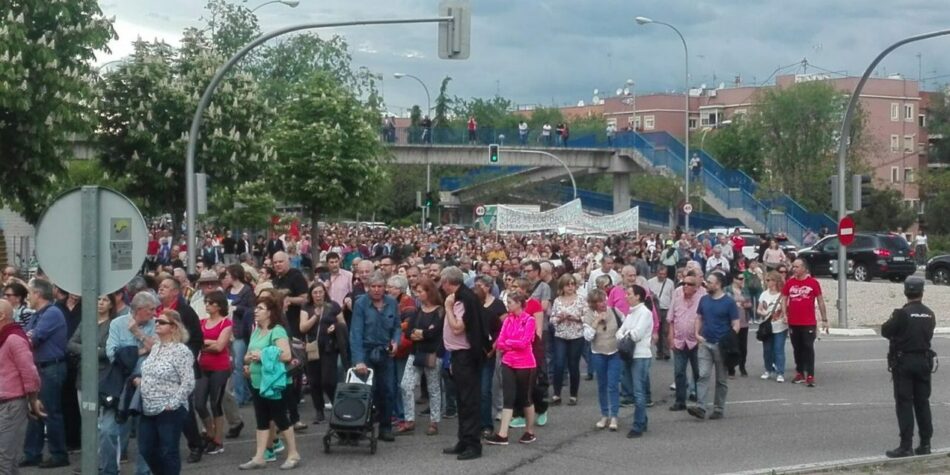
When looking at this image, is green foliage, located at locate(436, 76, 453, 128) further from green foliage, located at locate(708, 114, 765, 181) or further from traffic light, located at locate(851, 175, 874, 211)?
traffic light, located at locate(851, 175, 874, 211)

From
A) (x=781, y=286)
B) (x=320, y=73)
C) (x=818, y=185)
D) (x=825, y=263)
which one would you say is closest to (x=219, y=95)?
(x=320, y=73)

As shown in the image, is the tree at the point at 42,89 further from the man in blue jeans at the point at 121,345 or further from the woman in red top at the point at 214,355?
the man in blue jeans at the point at 121,345

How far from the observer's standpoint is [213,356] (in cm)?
1231

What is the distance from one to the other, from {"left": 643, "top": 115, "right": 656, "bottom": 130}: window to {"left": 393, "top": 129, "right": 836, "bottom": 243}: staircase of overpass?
219 feet

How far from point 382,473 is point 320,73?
88.0ft

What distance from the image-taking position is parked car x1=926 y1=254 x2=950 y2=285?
146 ft

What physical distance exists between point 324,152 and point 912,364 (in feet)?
77.4

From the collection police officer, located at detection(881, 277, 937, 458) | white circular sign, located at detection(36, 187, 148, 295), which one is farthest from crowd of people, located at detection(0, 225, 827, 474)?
police officer, located at detection(881, 277, 937, 458)

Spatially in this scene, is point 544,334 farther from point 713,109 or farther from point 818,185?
point 713,109

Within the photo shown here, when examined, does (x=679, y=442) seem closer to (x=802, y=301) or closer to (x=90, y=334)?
(x=802, y=301)

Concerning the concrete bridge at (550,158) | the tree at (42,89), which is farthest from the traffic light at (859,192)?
the concrete bridge at (550,158)

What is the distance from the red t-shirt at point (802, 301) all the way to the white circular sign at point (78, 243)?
1144 centimetres

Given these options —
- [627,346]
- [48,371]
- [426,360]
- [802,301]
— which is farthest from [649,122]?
[48,371]

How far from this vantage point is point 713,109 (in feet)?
422
